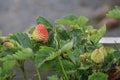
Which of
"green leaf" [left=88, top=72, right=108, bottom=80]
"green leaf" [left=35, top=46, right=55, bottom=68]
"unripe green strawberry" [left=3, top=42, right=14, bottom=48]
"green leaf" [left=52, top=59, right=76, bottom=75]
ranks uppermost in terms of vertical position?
"unripe green strawberry" [left=3, top=42, right=14, bottom=48]

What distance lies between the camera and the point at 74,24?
1078mm

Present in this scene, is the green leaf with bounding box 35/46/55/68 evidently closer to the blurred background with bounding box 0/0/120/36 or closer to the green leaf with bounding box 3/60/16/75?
the green leaf with bounding box 3/60/16/75

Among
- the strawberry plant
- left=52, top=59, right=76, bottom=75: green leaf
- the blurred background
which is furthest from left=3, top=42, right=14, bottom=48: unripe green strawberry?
the blurred background

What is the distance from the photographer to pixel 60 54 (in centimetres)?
94

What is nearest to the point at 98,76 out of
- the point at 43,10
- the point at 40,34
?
the point at 40,34

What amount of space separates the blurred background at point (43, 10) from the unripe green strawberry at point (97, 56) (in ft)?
10.8

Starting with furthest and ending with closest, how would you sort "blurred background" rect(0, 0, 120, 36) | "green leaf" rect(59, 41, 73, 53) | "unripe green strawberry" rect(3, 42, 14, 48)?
1. "blurred background" rect(0, 0, 120, 36)
2. "unripe green strawberry" rect(3, 42, 14, 48)
3. "green leaf" rect(59, 41, 73, 53)

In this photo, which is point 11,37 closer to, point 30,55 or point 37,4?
point 30,55

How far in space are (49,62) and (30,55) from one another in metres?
0.07

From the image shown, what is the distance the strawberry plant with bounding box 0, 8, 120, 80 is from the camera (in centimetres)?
88

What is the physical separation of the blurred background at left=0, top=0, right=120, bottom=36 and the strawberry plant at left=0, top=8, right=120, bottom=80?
10.4ft

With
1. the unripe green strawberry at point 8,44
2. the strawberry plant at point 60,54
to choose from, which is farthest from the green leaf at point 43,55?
the unripe green strawberry at point 8,44

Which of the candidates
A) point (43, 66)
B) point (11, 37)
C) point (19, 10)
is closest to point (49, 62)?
point (43, 66)

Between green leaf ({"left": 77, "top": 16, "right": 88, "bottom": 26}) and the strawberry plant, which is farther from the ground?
green leaf ({"left": 77, "top": 16, "right": 88, "bottom": 26})
